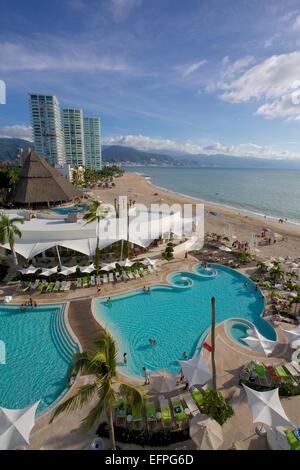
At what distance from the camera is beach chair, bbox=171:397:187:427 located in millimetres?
10633

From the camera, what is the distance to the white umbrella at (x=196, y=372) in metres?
11.8

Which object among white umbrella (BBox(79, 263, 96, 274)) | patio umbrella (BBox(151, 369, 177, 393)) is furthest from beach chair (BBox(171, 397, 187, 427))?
white umbrella (BBox(79, 263, 96, 274))

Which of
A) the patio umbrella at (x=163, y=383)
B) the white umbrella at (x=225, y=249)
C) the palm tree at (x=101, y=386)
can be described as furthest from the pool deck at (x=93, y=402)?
the white umbrella at (x=225, y=249)

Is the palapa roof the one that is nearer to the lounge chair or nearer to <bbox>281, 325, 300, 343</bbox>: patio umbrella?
the lounge chair

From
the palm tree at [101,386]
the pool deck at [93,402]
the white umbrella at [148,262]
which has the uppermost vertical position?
the palm tree at [101,386]

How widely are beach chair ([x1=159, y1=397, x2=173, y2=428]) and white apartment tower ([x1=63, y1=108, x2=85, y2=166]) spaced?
18871cm

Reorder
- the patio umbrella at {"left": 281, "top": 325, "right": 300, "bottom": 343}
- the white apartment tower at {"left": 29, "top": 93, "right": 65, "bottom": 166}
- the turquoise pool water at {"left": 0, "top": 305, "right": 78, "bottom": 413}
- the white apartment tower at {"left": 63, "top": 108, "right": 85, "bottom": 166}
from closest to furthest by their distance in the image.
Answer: the turquoise pool water at {"left": 0, "top": 305, "right": 78, "bottom": 413} < the patio umbrella at {"left": 281, "top": 325, "right": 300, "bottom": 343} < the white apartment tower at {"left": 29, "top": 93, "right": 65, "bottom": 166} < the white apartment tower at {"left": 63, "top": 108, "right": 85, "bottom": 166}

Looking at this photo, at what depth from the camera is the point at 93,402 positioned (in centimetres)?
1177

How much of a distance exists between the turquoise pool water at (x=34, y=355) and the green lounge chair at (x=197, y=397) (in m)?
6.51

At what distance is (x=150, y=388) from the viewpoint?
41.1ft

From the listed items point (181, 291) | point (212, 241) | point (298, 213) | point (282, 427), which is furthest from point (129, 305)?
point (298, 213)

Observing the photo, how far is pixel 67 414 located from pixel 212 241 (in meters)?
27.7

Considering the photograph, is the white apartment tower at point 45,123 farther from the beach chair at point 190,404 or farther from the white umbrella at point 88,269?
the beach chair at point 190,404
